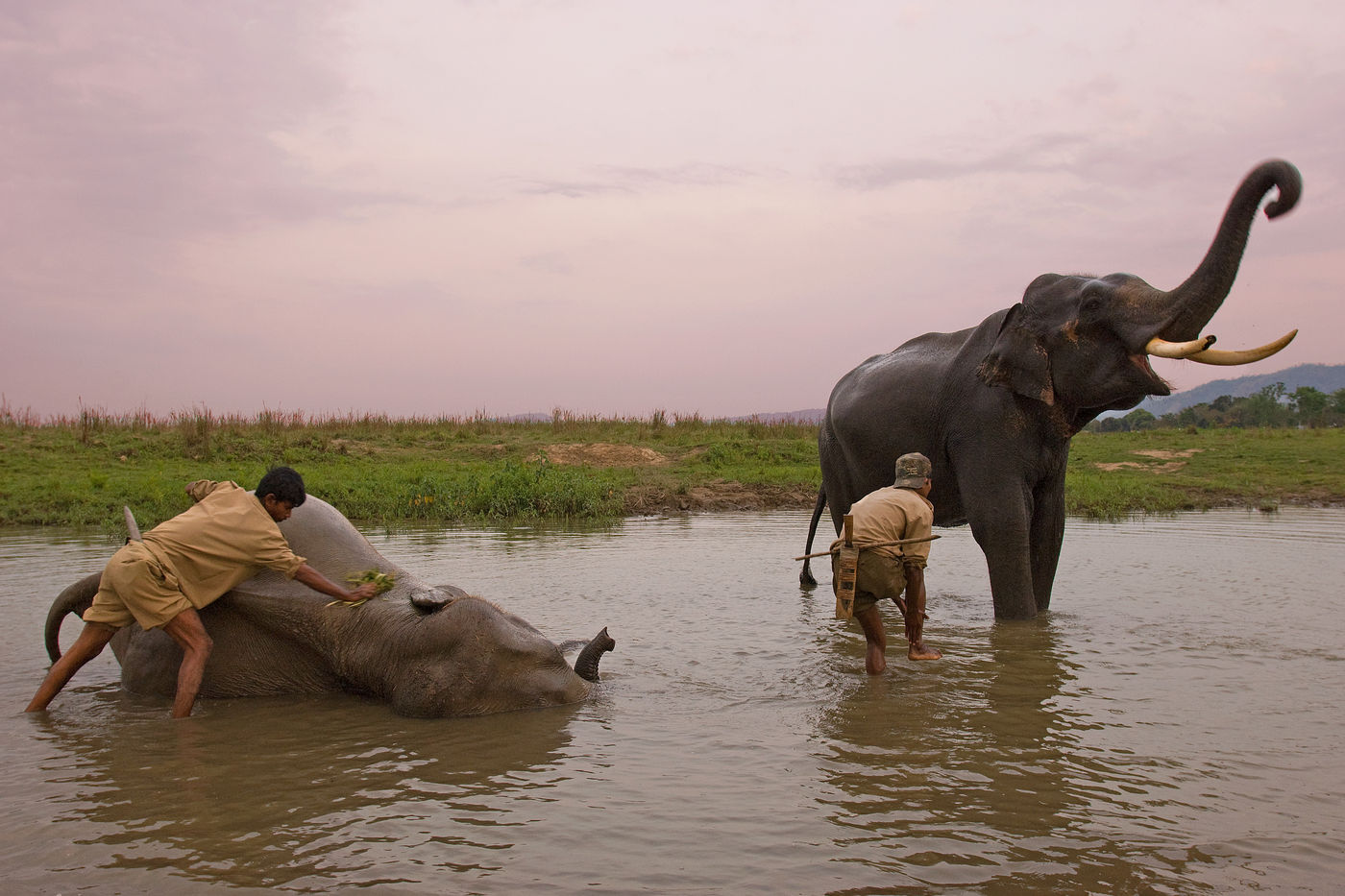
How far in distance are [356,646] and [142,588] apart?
1.08 m

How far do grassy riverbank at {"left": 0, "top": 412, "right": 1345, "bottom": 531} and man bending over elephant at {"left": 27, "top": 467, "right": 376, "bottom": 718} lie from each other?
8.56 meters

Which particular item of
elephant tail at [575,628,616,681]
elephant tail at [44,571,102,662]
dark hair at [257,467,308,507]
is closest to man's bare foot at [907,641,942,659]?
elephant tail at [575,628,616,681]

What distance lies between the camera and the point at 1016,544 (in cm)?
730

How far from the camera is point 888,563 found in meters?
6.08

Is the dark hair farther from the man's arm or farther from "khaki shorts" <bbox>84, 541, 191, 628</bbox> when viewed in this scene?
"khaki shorts" <bbox>84, 541, 191, 628</bbox>

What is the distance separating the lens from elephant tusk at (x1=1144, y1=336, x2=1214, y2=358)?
612 centimetres

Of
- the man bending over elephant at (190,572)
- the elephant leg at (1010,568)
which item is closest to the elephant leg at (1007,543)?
the elephant leg at (1010,568)

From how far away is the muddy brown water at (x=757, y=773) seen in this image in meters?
3.51

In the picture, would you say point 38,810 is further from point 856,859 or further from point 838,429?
point 838,429

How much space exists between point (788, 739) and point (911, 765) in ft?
2.03

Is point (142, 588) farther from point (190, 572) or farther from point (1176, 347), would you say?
point (1176, 347)

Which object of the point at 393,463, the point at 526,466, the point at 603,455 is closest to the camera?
the point at 526,466

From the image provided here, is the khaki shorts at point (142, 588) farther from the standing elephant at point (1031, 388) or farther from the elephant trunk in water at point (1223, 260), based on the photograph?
the elephant trunk in water at point (1223, 260)

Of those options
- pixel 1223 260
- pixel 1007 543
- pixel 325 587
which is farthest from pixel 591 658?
pixel 1223 260
